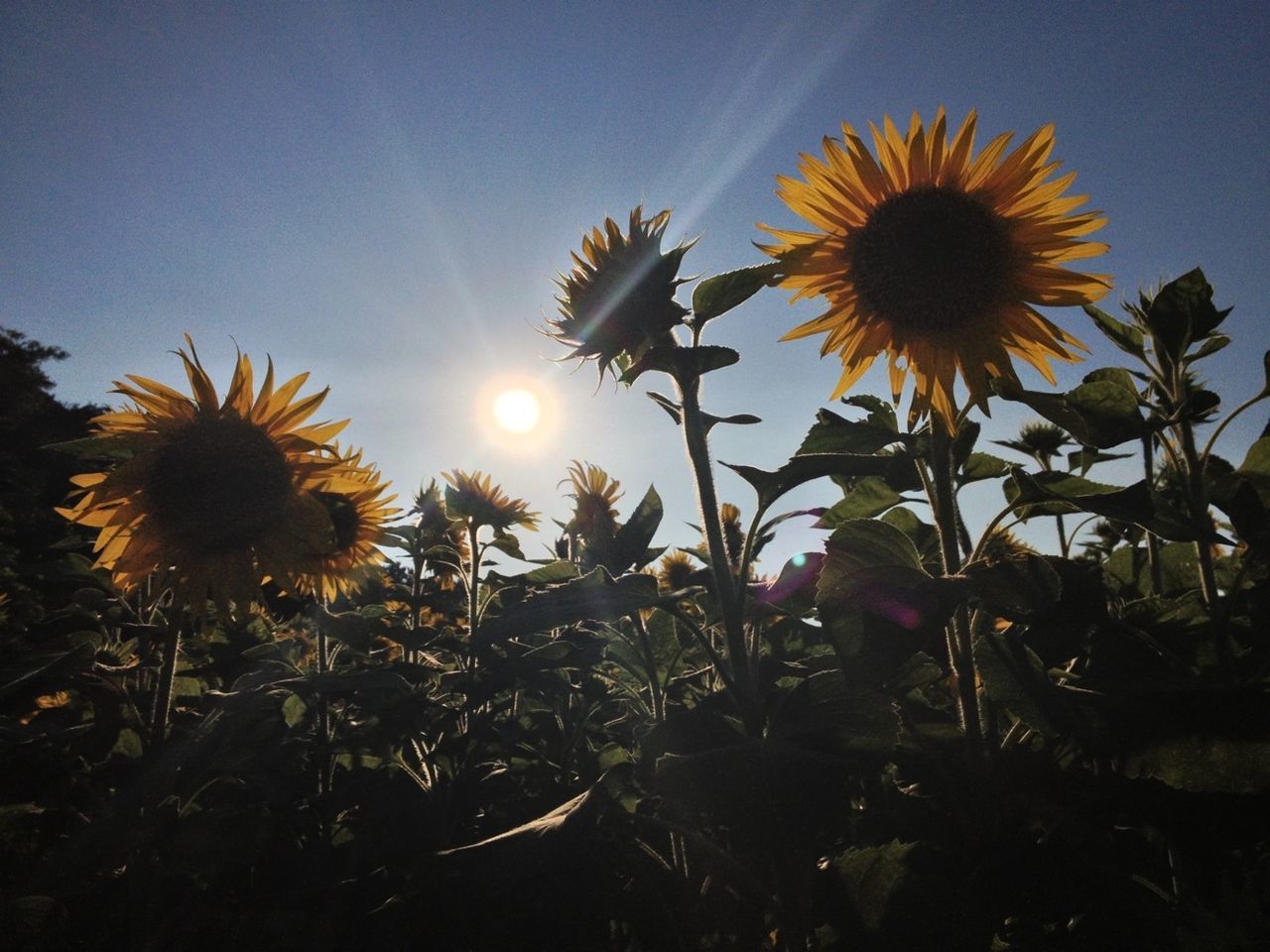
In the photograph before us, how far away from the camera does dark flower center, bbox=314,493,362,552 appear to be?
336cm

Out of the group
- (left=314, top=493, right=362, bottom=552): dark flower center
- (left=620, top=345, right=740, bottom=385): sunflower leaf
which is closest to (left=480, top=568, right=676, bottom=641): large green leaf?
(left=620, top=345, right=740, bottom=385): sunflower leaf

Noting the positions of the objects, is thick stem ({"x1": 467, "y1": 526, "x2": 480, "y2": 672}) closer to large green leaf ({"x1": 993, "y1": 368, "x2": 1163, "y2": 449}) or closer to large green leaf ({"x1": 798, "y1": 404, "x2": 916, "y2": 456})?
large green leaf ({"x1": 798, "y1": 404, "x2": 916, "y2": 456})

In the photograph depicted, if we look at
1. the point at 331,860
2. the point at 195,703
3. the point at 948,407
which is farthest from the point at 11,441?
the point at 948,407

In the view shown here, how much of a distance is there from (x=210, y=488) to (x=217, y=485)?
0.03m

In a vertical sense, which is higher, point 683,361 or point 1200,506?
point 683,361

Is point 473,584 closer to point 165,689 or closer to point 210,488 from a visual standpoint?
point 210,488

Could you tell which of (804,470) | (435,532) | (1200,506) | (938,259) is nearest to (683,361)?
(804,470)

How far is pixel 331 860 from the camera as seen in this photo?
222cm

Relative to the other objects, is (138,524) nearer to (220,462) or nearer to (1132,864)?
(220,462)

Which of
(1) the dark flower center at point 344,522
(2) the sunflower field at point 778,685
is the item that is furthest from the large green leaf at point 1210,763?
(1) the dark flower center at point 344,522

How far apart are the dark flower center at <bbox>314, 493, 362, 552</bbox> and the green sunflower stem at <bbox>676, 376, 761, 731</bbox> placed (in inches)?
81.2

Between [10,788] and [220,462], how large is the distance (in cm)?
158

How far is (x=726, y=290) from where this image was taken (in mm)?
1816

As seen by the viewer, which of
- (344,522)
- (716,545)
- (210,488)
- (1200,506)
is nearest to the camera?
(716,545)
